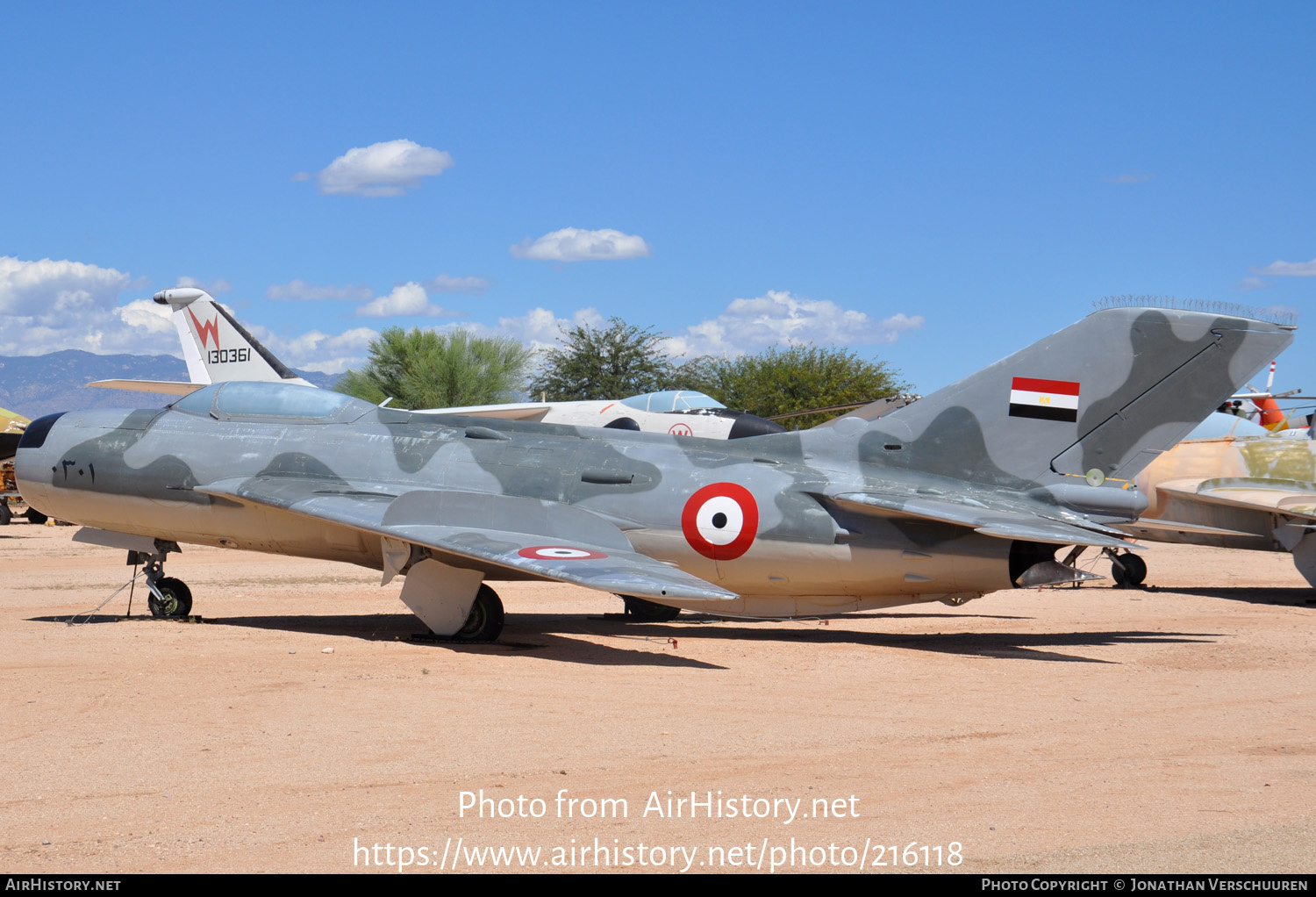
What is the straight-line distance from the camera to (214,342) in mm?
36219


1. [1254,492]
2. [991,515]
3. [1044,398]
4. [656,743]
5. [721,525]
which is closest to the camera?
[656,743]

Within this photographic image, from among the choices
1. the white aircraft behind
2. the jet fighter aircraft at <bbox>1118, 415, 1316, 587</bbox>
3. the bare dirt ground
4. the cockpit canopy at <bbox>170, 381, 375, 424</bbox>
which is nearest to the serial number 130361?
the white aircraft behind

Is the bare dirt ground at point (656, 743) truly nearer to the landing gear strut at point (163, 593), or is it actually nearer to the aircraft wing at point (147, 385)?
the landing gear strut at point (163, 593)

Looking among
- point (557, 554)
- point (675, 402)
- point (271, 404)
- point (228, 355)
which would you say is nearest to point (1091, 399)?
point (557, 554)

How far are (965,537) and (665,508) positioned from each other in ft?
12.0

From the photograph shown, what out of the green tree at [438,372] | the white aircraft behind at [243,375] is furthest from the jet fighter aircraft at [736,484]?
the green tree at [438,372]

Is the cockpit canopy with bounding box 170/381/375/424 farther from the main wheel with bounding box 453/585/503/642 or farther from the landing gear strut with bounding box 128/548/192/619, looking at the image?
the main wheel with bounding box 453/585/503/642

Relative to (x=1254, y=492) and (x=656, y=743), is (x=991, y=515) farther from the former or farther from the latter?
(x=1254, y=492)

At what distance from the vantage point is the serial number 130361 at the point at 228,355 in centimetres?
3562

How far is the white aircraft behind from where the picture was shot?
26.8 metres

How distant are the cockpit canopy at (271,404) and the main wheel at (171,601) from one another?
2.40 m

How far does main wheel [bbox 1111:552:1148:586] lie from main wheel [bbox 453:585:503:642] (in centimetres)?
1457

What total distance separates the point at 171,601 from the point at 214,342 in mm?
22921
